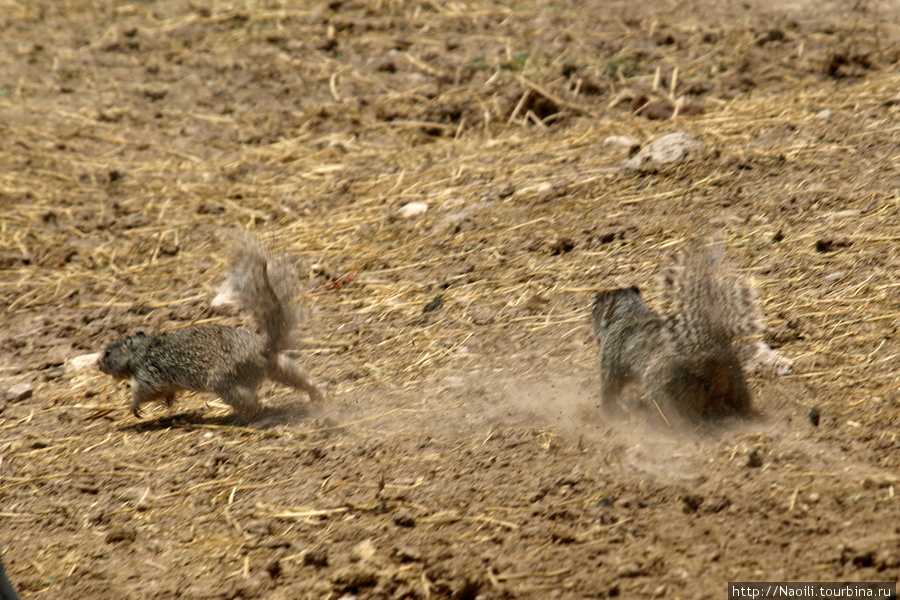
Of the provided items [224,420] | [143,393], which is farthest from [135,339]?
[224,420]

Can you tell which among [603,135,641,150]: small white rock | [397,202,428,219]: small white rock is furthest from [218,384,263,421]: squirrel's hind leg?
[603,135,641,150]: small white rock

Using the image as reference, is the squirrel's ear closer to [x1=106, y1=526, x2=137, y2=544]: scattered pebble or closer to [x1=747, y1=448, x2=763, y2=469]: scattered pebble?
[x1=106, y1=526, x2=137, y2=544]: scattered pebble

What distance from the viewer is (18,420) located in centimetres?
453

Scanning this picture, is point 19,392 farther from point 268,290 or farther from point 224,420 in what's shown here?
point 268,290

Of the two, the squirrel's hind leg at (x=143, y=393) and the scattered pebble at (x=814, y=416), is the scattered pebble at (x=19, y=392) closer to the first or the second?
the squirrel's hind leg at (x=143, y=393)

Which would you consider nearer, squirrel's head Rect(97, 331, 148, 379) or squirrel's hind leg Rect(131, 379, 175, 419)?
squirrel's hind leg Rect(131, 379, 175, 419)

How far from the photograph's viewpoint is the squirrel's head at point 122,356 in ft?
14.6

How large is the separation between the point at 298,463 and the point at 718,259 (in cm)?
192

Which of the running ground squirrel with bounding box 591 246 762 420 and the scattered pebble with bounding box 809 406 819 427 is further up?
the running ground squirrel with bounding box 591 246 762 420

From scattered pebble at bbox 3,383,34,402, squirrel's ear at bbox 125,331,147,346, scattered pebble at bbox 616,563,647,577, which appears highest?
scattered pebble at bbox 616,563,647,577

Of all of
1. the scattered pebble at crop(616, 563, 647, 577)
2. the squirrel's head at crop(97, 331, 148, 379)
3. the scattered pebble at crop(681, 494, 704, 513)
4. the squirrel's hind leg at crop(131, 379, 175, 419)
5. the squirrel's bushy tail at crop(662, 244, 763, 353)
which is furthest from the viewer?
the squirrel's head at crop(97, 331, 148, 379)

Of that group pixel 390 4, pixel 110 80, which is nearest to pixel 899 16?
pixel 390 4

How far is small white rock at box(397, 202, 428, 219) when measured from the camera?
6.05m

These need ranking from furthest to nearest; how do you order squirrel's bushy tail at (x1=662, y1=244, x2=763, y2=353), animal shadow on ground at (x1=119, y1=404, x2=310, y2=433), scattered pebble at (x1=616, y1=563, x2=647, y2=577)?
animal shadow on ground at (x1=119, y1=404, x2=310, y2=433), squirrel's bushy tail at (x1=662, y1=244, x2=763, y2=353), scattered pebble at (x1=616, y1=563, x2=647, y2=577)
